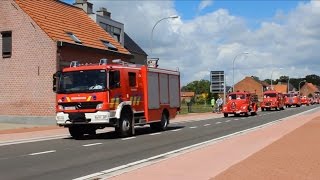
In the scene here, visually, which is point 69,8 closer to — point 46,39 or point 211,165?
point 46,39

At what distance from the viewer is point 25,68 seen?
35094 millimetres

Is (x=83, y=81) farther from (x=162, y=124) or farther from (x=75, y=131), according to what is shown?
(x=162, y=124)

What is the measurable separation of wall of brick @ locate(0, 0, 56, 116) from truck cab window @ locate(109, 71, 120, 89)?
13.6 metres

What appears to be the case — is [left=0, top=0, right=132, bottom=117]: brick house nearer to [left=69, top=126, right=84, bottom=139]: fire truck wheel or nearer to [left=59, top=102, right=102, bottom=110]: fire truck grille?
[left=69, top=126, right=84, bottom=139]: fire truck wheel

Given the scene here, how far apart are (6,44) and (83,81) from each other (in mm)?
17387

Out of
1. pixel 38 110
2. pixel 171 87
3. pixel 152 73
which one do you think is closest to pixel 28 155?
pixel 152 73

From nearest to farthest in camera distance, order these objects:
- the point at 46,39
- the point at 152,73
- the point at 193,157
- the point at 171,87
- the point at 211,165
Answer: the point at 211,165 → the point at 193,157 → the point at 152,73 → the point at 171,87 → the point at 46,39

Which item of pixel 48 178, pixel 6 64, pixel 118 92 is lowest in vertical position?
pixel 48 178

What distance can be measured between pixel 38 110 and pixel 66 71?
45.8 ft

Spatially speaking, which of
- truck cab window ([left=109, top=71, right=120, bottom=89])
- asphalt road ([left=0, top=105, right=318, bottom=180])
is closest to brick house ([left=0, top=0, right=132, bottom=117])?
truck cab window ([left=109, top=71, right=120, bottom=89])

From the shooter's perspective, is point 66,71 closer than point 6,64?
Yes

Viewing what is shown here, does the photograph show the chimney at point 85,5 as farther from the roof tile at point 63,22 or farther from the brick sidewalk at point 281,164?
the brick sidewalk at point 281,164

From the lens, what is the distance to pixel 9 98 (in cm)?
3569

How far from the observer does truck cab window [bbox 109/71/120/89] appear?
20.7m
